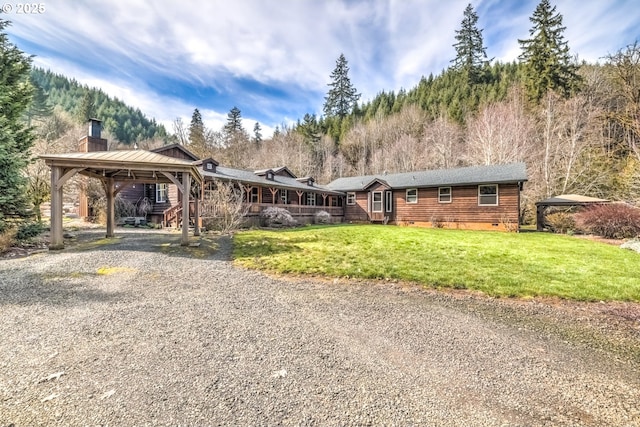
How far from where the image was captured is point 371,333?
367 centimetres

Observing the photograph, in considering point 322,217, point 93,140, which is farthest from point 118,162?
point 322,217

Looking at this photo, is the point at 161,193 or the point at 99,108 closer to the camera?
the point at 161,193

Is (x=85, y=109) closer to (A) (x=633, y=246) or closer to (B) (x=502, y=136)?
(B) (x=502, y=136)

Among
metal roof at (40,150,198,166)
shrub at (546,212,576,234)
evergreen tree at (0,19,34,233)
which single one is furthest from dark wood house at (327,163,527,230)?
evergreen tree at (0,19,34,233)

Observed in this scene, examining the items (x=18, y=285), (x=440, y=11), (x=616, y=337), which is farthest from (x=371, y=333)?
(x=440, y=11)

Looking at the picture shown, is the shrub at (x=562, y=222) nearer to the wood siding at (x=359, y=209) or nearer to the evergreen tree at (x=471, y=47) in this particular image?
the wood siding at (x=359, y=209)

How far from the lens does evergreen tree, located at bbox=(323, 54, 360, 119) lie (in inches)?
2066

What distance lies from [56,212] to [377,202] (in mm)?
19664

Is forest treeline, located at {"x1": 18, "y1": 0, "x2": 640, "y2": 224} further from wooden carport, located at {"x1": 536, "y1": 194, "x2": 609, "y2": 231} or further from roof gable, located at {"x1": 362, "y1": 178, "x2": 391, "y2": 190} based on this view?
roof gable, located at {"x1": 362, "y1": 178, "x2": 391, "y2": 190}

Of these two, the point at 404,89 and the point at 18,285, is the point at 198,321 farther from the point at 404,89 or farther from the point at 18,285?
the point at 404,89

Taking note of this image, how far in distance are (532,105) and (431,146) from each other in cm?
1051

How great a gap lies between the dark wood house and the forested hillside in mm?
48542

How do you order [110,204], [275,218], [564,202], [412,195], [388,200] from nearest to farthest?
[110,204]
[564,202]
[275,218]
[412,195]
[388,200]

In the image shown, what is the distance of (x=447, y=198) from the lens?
19.8 metres
